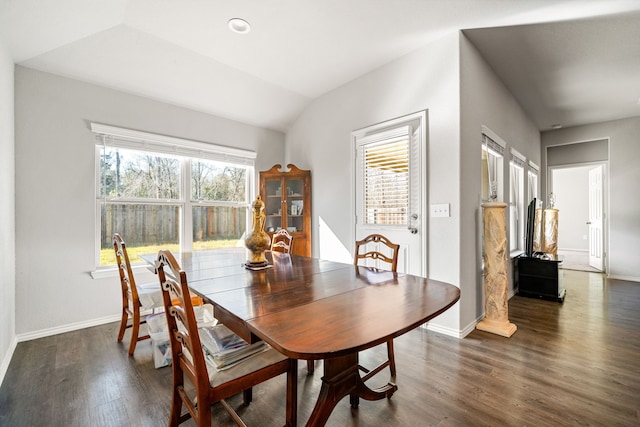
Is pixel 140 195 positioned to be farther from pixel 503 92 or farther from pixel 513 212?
pixel 513 212

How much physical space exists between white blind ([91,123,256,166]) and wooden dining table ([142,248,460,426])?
214 cm

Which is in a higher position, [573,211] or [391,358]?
[573,211]

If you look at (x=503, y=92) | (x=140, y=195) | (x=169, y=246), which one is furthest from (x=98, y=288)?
(x=503, y=92)

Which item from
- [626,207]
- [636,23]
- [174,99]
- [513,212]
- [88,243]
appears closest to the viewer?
[636,23]

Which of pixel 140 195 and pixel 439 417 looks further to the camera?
pixel 140 195

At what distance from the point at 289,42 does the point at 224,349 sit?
2744 millimetres

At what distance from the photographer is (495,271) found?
274 centimetres

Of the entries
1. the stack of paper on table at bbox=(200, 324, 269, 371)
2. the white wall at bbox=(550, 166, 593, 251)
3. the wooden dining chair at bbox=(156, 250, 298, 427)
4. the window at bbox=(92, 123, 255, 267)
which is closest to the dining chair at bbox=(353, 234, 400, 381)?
the wooden dining chair at bbox=(156, 250, 298, 427)

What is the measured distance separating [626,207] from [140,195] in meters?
7.55

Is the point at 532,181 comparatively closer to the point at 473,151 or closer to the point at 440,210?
the point at 473,151

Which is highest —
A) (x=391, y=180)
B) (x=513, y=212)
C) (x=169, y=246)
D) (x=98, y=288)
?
(x=391, y=180)

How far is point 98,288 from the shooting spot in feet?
9.55

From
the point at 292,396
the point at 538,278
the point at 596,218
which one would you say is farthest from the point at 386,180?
the point at 596,218

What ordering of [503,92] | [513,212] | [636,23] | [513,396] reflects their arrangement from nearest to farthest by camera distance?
[513,396] → [636,23] → [503,92] → [513,212]
